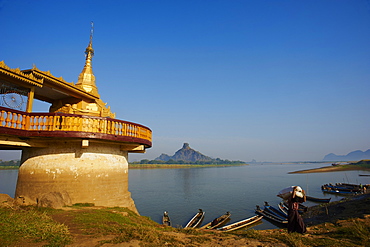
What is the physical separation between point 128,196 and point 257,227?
1460cm

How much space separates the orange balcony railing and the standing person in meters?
8.31

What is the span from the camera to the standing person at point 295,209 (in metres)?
8.31

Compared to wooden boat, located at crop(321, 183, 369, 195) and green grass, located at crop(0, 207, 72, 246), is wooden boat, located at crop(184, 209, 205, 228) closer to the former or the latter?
green grass, located at crop(0, 207, 72, 246)

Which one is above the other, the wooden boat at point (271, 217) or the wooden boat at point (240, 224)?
the wooden boat at point (240, 224)

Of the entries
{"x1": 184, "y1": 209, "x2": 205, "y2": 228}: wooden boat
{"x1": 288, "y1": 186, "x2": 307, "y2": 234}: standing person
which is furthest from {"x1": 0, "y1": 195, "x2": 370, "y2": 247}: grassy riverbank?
{"x1": 184, "y1": 209, "x2": 205, "y2": 228}: wooden boat

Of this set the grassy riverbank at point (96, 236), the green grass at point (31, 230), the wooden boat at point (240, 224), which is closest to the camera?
the green grass at point (31, 230)

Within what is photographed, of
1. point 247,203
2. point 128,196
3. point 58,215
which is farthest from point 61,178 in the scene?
point 247,203

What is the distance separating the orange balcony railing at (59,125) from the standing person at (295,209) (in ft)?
27.3

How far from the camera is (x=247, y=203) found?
109 feet

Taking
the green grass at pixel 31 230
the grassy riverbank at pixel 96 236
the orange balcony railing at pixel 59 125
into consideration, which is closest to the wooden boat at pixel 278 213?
the grassy riverbank at pixel 96 236

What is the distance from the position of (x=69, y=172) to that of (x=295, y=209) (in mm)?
10383

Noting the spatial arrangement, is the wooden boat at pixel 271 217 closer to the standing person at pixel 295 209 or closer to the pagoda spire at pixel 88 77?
the standing person at pixel 295 209

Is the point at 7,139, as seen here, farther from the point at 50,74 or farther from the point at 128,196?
the point at 128,196

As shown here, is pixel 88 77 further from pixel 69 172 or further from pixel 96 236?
pixel 96 236
